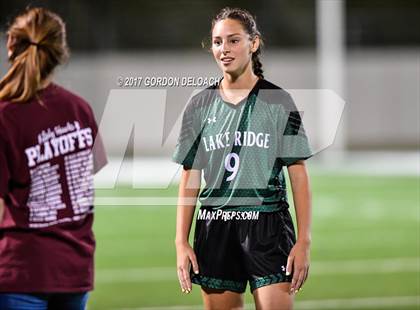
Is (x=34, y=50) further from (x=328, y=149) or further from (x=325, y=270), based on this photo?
(x=328, y=149)

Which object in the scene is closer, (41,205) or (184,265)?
(41,205)

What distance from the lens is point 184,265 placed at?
3.71m

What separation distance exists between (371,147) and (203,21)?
5.55 metres

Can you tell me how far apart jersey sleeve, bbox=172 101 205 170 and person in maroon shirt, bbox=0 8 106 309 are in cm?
50

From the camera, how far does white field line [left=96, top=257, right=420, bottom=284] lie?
7.79 meters

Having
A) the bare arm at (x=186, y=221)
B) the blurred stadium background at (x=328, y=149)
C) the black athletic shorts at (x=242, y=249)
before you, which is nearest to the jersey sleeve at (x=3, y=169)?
the bare arm at (x=186, y=221)

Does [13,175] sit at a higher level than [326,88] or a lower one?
higher

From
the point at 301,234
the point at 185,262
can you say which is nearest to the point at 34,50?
the point at 185,262

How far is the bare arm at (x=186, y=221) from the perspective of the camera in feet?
12.2

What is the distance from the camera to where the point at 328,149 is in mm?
18734

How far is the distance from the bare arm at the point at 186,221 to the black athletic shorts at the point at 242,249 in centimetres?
5

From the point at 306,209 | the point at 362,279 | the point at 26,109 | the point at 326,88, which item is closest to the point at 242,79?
the point at 306,209

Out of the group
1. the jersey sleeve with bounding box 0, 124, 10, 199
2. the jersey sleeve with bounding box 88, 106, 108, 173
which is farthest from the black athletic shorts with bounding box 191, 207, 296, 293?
the jersey sleeve with bounding box 0, 124, 10, 199

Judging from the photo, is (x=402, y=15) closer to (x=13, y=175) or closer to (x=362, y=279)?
(x=362, y=279)
